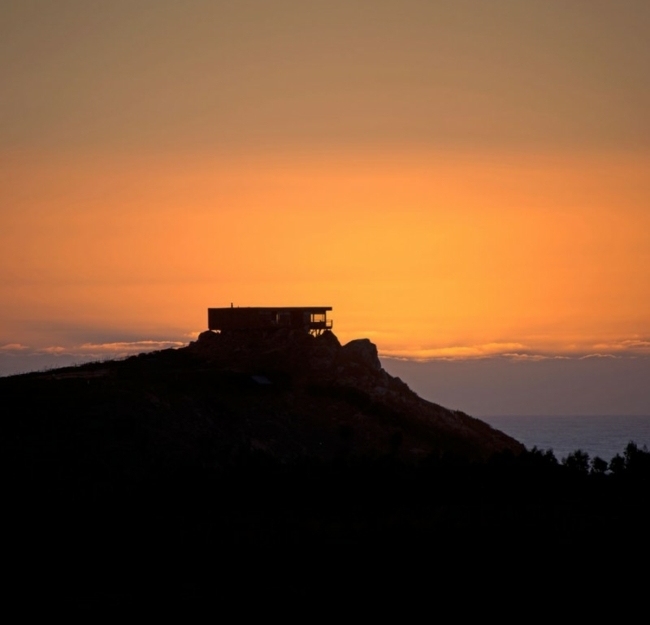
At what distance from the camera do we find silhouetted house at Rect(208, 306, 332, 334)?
406 ft

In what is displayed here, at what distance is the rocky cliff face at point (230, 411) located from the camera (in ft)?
286

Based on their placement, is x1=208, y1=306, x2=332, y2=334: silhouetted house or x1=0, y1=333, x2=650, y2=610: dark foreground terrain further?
x1=208, y1=306, x2=332, y2=334: silhouetted house

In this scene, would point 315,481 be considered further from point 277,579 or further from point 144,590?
point 144,590

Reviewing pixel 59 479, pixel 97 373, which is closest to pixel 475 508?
pixel 59 479

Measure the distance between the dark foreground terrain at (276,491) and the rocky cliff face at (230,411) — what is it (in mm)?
229

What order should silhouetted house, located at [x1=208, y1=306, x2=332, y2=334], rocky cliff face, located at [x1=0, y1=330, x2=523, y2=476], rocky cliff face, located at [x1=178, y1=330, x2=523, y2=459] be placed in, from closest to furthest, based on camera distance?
rocky cliff face, located at [x1=0, y1=330, x2=523, y2=476], rocky cliff face, located at [x1=178, y1=330, x2=523, y2=459], silhouetted house, located at [x1=208, y1=306, x2=332, y2=334]

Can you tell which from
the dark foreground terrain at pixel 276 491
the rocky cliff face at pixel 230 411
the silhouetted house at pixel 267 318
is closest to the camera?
the dark foreground terrain at pixel 276 491

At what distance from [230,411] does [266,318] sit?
25311mm

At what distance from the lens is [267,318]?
124m

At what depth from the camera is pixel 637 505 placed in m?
81.2

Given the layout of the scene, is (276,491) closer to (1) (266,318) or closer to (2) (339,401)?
(2) (339,401)

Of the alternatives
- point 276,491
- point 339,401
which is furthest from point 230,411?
point 276,491

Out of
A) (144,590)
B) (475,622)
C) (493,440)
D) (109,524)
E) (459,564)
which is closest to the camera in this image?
(475,622)

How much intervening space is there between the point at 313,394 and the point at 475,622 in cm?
5517
